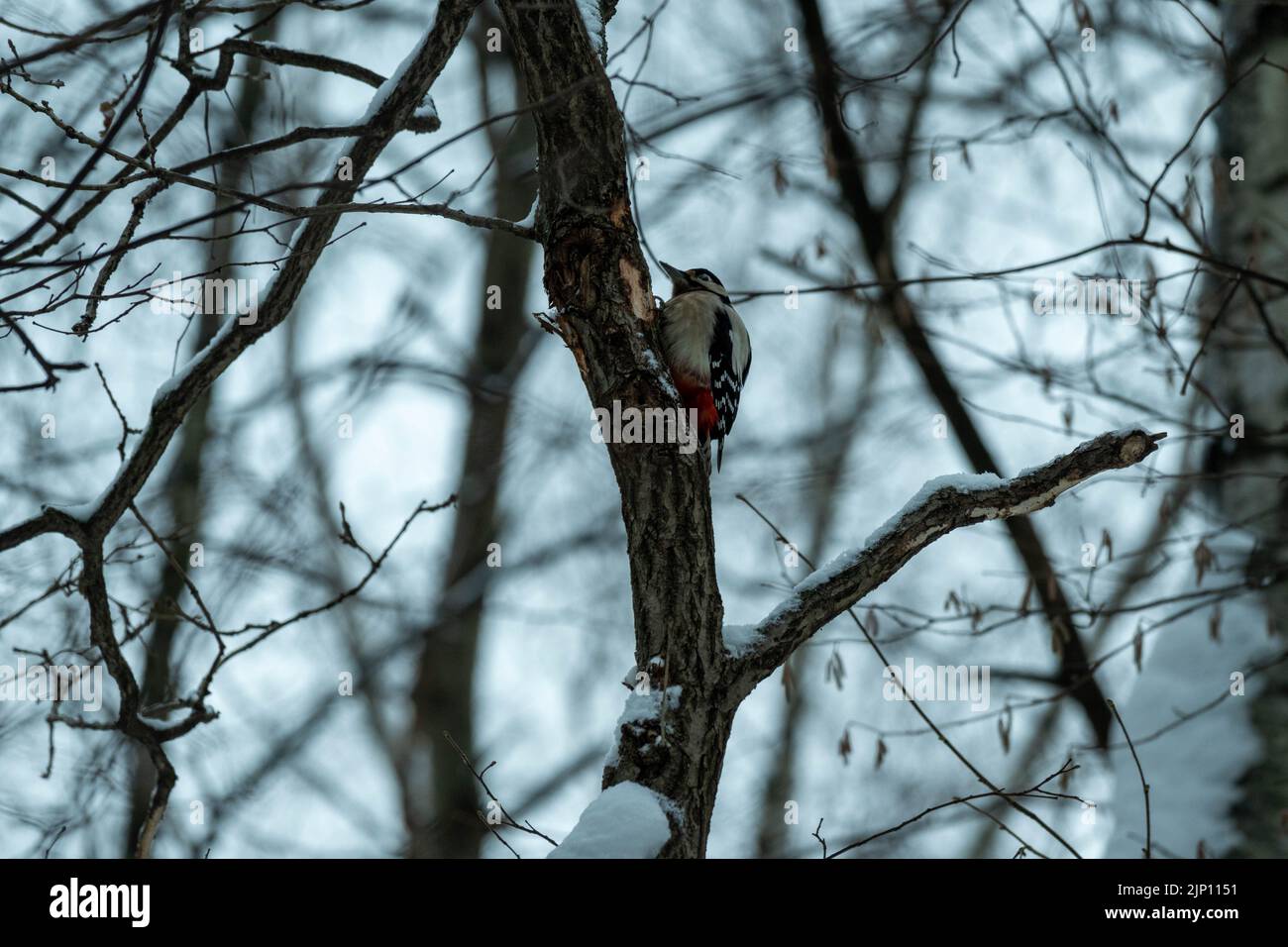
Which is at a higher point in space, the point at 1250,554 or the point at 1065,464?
the point at 1250,554

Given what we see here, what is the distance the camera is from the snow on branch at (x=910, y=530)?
270 cm

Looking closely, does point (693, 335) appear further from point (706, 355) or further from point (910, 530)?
point (910, 530)

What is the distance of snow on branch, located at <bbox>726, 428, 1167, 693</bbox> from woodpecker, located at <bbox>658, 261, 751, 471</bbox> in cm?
129

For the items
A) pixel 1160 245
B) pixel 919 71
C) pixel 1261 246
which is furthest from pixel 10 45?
pixel 919 71

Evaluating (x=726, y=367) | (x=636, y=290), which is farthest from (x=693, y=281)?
(x=636, y=290)

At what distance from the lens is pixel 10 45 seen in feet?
9.18

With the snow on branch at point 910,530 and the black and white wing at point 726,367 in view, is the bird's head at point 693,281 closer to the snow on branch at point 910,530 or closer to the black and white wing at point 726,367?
the black and white wing at point 726,367

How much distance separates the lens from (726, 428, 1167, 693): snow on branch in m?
2.70

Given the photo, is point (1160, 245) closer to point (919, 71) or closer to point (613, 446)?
point (613, 446)

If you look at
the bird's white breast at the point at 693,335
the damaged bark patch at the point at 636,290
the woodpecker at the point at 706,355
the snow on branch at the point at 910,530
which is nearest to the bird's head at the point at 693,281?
the woodpecker at the point at 706,355

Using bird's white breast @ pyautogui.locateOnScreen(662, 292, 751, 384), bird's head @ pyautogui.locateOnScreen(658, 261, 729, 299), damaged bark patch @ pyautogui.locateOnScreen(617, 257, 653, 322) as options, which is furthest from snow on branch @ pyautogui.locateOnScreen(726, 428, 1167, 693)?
bird's head @ pyautogui.locateOnScreen(658, 261, 729, 299)

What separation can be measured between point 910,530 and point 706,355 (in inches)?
65.1

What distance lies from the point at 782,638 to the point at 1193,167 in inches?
111

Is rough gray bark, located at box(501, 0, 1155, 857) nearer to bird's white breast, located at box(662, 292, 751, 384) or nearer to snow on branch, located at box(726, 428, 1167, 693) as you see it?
snow on branch, located at box(726, 428, 1167, 693)
